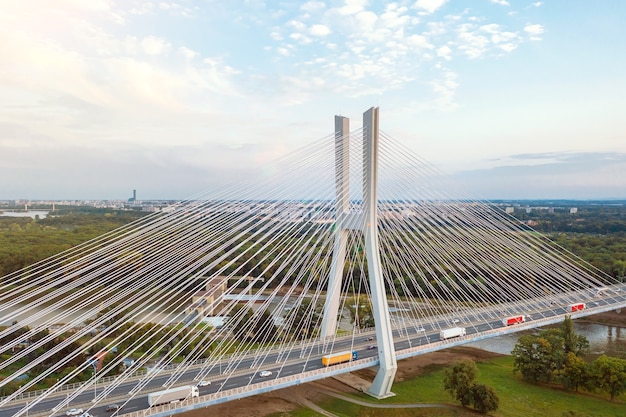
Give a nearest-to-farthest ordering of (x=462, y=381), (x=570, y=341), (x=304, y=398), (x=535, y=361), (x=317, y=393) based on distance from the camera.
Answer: (x=462, y=381)
(x=304, y=398)
(x=317, y=393)
(x=535, y=361)
(x=570, y=341)

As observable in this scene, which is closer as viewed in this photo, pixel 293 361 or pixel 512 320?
pixel 293 361

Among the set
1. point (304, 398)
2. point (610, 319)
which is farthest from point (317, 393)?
point (610, 319)

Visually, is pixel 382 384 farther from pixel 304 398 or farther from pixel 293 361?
pixel 293 361

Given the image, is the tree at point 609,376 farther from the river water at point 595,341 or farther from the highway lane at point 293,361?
the river water at point 595,341

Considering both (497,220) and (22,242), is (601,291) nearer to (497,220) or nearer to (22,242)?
(497,220)

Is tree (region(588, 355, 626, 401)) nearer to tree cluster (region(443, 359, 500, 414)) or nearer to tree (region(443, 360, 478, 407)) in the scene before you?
tree cluster (region(443, 359, 500, 414))

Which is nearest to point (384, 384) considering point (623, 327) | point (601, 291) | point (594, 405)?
point (594, 405)
